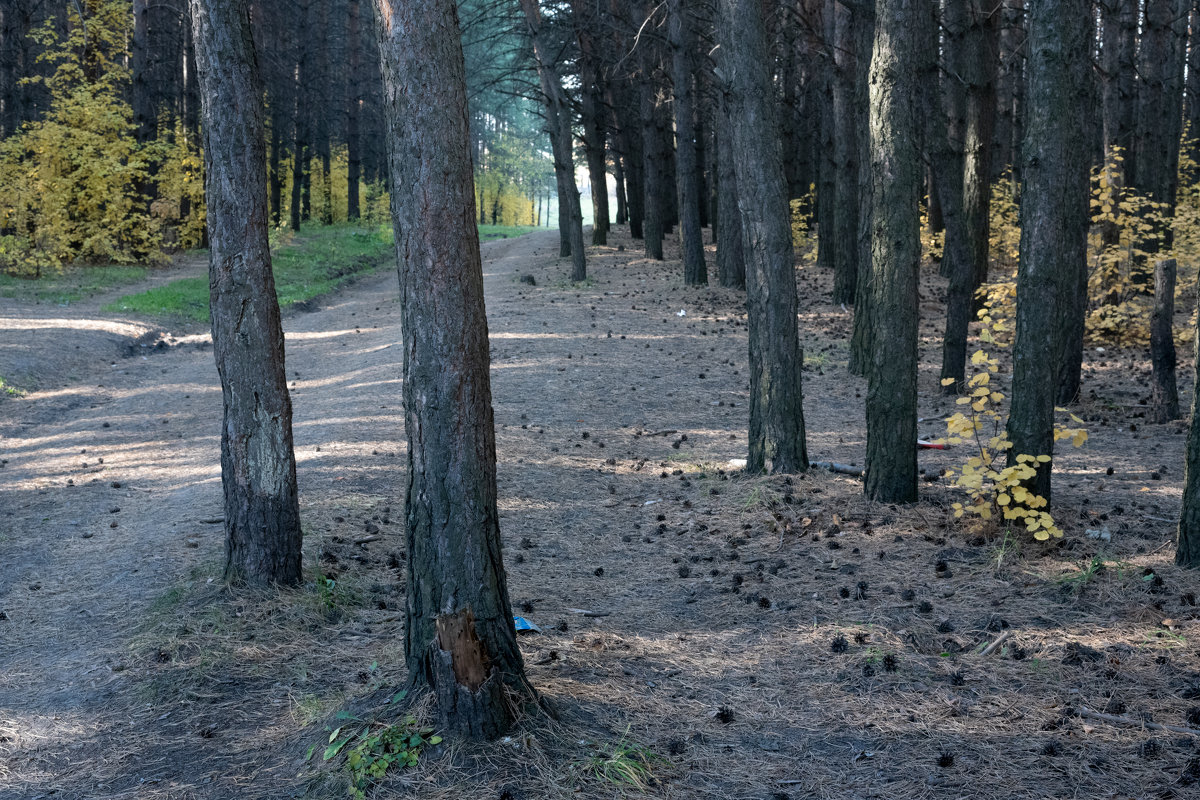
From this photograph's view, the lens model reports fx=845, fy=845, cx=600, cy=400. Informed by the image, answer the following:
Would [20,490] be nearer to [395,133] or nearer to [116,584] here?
[116,584]

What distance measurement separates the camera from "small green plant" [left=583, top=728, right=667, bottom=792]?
3568mm

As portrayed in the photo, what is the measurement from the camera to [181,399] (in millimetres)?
11805

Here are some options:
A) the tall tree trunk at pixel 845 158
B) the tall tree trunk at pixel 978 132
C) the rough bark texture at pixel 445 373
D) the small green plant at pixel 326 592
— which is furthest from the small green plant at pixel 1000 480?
the tall tree trunk at pixel 845 158

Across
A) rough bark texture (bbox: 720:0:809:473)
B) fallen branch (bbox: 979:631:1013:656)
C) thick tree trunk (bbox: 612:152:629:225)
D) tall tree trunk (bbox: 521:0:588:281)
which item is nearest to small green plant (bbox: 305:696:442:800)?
fallen branch (bbox: 979:631:1013:656)

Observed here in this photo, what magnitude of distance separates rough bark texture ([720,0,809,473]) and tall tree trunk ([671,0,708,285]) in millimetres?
10140

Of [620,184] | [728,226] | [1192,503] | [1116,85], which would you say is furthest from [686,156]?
[620,184]

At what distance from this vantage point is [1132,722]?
380 cm

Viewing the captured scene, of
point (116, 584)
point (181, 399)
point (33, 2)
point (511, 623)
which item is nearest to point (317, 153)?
point (33, 2)

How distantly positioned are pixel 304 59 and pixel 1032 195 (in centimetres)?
2994

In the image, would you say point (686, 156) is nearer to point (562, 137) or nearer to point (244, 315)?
point (562, 137)

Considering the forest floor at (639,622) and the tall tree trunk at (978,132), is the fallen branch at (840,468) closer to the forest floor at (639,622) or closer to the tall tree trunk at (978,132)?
the forest floor at (639,622)

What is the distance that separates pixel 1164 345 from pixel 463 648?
28.4 ft

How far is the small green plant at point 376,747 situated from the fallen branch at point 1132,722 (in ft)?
9.78

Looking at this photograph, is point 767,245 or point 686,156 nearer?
point 767,245
